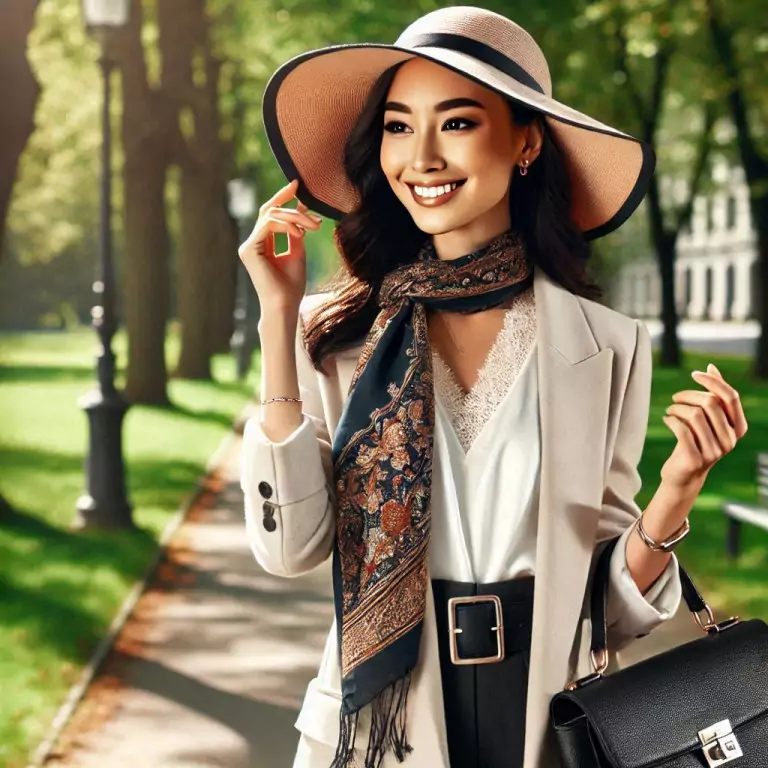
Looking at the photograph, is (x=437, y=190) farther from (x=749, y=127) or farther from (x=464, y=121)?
(x=749, y=127)

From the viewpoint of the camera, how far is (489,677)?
2.42 metres

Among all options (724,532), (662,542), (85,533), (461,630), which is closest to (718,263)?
(724,532)

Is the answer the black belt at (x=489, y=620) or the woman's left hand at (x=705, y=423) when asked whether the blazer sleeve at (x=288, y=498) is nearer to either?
the black belt at (x=489, y=620)

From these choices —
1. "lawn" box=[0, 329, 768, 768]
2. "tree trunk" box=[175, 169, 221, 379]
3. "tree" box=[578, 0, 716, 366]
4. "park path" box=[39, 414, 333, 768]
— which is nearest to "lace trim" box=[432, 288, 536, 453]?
"park path" box=[39, 414, 333, 768]

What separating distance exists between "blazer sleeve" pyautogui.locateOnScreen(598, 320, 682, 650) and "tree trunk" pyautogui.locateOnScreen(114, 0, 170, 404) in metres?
16.2

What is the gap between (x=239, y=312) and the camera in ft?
89.0

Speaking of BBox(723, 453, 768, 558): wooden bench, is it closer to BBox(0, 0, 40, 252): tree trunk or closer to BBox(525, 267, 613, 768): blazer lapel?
BBox(0, 0, 40, 252): tree trunk

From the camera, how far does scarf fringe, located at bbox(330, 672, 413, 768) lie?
95.3 inches

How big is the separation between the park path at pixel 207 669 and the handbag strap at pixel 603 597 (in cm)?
341

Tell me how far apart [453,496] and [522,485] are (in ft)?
0.41

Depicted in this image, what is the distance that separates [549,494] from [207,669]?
4.91 meters

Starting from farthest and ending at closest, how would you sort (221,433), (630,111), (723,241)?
(723,241) → (630,111) → (221,433)

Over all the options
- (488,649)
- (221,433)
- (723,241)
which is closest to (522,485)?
(488,649)

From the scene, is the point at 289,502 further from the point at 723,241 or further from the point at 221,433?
the point at 723,241
